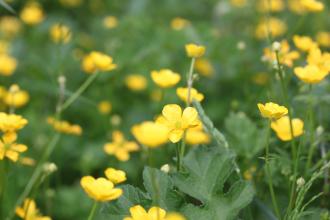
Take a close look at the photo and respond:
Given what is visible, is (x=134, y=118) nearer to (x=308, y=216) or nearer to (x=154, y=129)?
(x=308, y=216)

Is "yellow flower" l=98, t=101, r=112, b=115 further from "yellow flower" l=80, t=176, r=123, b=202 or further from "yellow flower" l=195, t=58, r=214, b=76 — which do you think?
"yellow flower" l=80, t=176, r=123, b=202

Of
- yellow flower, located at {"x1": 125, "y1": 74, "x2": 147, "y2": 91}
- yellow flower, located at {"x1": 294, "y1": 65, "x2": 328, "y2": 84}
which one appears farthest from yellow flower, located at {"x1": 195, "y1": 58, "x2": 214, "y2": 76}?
yellow flower, located at {"x1": 294, "y1": 65, "x2": 328, "y2": 84}

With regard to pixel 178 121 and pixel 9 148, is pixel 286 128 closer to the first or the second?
pixel 178 121

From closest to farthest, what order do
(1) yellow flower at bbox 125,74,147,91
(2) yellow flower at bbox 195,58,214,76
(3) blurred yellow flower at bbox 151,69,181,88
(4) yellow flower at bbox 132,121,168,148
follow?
(4) yellow flower at bbox 132,121,168,148
(3) blurred yellow flower at bbox 151,69,181,88
(1) yellow flower at bbox 125,74,147,91
(2) yellow flower at bbox 195,58,214,76

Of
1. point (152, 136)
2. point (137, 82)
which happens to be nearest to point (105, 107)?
point (137, 82)

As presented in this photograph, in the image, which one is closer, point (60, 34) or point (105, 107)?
point (60, 34)

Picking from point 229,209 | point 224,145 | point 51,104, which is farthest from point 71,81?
point 229,209

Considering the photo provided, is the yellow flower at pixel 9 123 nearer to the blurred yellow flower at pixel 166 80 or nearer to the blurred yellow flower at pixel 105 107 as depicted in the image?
the blurred yellow flower at pixel 166 80
